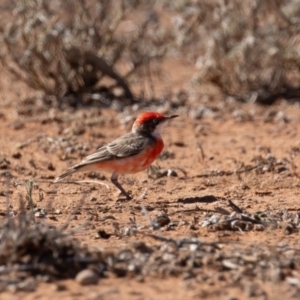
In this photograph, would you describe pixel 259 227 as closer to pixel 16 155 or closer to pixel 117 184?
pixel 117 184

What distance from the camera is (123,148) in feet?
30.9

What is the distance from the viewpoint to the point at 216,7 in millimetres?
13633

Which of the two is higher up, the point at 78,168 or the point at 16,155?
the point at 16,155

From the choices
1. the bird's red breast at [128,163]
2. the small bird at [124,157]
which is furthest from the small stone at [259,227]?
the bird's red breast at [128,163]

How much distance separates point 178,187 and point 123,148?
720mm

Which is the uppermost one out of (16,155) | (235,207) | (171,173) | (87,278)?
(16,155)

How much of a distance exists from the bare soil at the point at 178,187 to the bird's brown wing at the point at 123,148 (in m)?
0.34

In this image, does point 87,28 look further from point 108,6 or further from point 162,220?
point 162,220

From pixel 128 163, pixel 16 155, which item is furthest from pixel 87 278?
pixel 16 155

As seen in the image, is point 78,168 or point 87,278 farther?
point 78,168

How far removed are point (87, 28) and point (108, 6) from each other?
0.49 metres

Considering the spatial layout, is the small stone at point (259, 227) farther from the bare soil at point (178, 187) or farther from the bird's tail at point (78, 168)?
the bird's tail at point (78, 168)

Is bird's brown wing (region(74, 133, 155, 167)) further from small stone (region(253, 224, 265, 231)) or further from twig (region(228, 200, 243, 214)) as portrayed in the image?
small stone (region(253, 224, 265, 231))

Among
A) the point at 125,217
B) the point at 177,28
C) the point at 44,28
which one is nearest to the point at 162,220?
the point at 125,217
